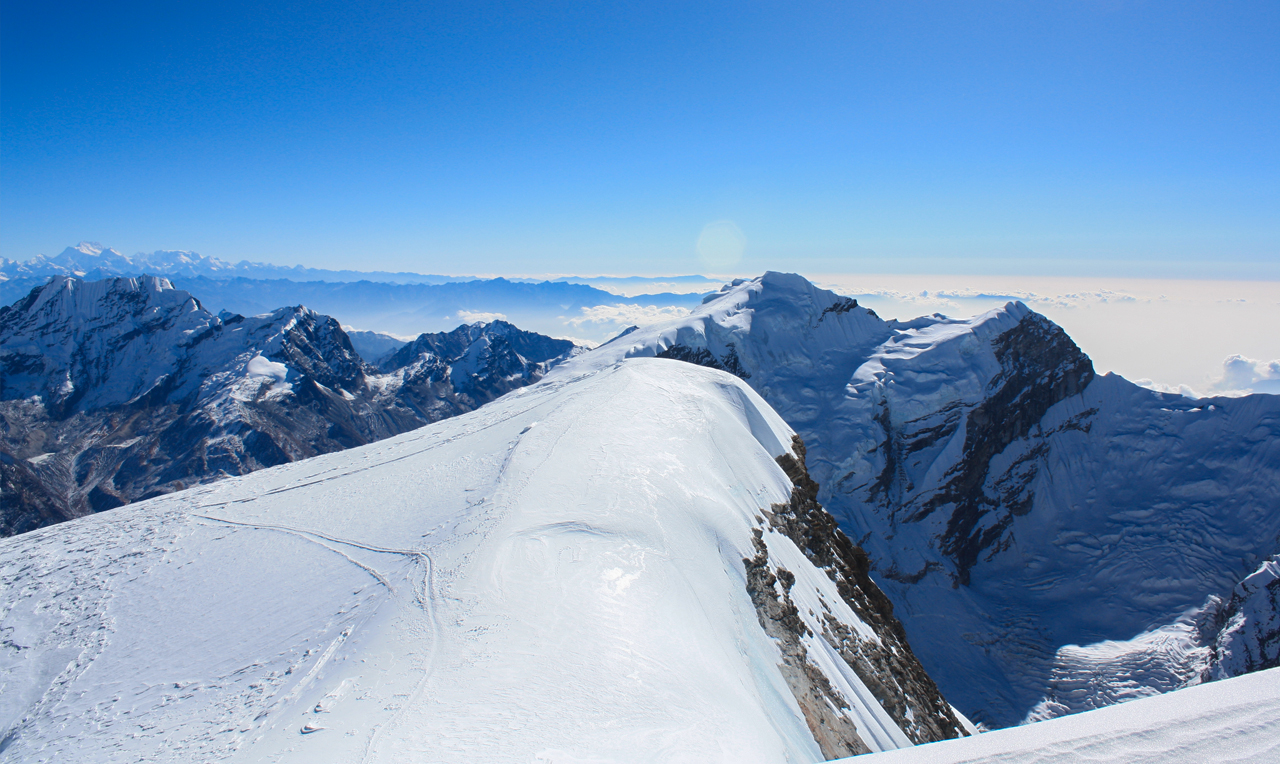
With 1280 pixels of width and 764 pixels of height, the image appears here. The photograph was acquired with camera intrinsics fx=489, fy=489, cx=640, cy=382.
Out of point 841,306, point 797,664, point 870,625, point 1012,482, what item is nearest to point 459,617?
point 797,664

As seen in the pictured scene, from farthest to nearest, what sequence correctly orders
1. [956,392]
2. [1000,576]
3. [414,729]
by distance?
[956,392], [1000,576], [414,729]

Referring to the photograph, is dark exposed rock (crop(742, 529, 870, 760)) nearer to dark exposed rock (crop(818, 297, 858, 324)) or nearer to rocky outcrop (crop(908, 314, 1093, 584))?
rocky outcrop (crop(908, 314, 1093, 584))

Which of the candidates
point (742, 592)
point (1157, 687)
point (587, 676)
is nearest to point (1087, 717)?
point (587, 676)

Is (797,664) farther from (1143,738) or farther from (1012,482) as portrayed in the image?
(1012,482)

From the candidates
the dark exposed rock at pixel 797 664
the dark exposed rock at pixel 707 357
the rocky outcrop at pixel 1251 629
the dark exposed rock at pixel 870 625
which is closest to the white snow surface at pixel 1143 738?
the dark exposed rock at pixel 797 664

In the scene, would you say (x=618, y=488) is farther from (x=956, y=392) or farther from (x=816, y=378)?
(x=956, y=392)

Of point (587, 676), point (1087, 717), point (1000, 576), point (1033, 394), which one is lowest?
point (1000, 576)

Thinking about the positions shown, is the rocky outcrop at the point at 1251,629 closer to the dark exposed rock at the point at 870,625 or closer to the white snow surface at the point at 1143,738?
the dark exposed rock at the point at 870,625
